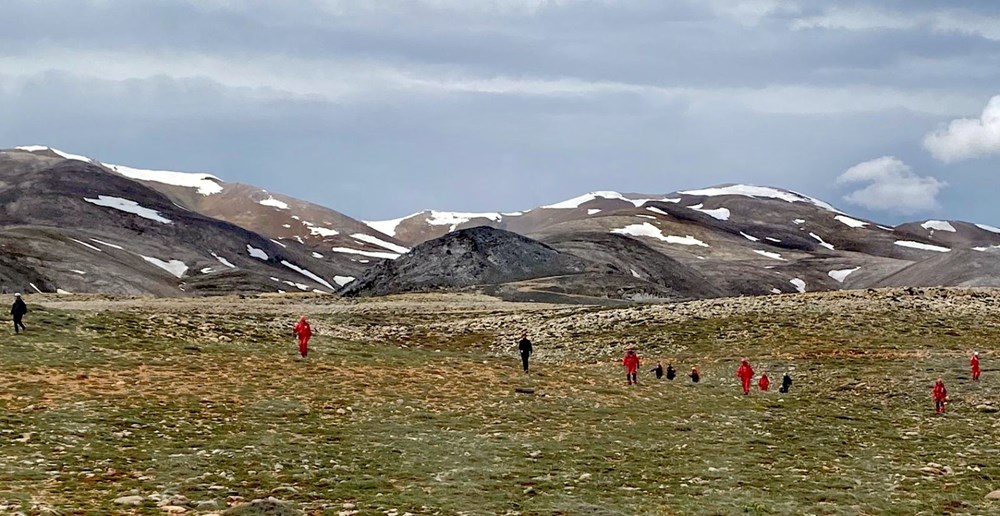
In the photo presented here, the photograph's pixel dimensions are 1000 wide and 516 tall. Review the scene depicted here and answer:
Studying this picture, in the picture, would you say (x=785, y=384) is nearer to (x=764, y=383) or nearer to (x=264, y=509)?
(x=764, y=383)

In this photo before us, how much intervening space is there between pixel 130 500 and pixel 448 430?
12656 mm

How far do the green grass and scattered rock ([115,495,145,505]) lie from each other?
29 cm

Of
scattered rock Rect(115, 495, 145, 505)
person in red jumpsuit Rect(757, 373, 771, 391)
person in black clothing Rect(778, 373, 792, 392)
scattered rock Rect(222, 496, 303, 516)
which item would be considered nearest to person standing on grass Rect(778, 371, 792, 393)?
person in black clothing Rect(778, 373, 792, 392)

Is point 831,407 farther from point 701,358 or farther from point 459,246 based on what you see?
point 459,246

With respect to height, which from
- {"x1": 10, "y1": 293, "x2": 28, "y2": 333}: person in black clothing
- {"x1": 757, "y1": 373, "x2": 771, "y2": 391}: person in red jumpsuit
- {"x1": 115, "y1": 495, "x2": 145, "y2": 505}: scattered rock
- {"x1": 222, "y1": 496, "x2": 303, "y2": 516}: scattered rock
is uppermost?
{"x1": 10, "y1": 293, "x2": 28, "y2": 333}: person in black clothing

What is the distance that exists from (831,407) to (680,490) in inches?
728

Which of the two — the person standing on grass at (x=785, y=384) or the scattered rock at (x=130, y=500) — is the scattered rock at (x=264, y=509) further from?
the person standing on grass at (x=785, y=384)

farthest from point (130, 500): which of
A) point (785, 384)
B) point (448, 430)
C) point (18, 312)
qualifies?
point (785, 384)

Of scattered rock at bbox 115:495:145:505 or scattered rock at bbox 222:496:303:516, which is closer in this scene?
scattered rock at bbox 222:496:303:516

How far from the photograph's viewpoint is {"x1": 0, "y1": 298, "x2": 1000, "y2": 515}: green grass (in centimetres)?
2288

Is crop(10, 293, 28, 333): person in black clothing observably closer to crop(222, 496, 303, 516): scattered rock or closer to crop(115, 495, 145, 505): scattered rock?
crop(115, 495, 145, 505): scattered rock

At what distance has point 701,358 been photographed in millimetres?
56750

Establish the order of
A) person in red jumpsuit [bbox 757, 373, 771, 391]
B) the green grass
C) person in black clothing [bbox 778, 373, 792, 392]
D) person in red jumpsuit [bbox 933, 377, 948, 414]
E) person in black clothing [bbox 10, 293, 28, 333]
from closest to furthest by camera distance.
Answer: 1. the green grass
2. person in red jumpsuit [bbox 933, 377, 948, 414]
3. person in black clothing [bbox 10, 293, 28, 333]
4. person in black clothing [bbox 778, 373, 792, 392]
5. person in red jumpsuit [bbox 757, 373, 771, 391]

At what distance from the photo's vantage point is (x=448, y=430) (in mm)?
31125
